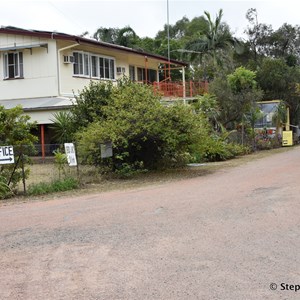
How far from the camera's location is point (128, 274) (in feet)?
19.4

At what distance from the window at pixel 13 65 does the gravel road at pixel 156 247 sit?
15.4 m

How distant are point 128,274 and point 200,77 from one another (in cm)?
4253

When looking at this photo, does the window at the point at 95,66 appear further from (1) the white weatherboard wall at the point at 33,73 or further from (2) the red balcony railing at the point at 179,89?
(2) the red balcony railing at the point at 179,89

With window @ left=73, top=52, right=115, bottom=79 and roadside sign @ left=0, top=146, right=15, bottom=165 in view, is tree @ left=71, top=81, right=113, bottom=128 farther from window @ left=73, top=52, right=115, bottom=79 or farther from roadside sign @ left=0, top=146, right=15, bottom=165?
window @ left=73, top=52, right=115, bottom=79

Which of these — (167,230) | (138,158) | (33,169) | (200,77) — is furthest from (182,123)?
(200,77)

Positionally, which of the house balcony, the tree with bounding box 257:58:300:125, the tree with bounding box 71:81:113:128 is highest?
the tree with bounding box 257:58:300:125

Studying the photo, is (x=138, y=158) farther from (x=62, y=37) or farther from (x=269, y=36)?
(x=269, y=36)

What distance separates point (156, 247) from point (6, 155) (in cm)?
790

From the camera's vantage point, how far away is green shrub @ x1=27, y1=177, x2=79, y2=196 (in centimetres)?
1412

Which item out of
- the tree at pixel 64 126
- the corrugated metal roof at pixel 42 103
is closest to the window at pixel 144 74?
the corrugated metal roof at pixel 42 103

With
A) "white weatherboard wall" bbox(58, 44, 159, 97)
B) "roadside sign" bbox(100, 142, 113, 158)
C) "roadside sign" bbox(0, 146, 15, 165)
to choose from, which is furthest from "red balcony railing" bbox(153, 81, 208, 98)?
"roadside sign" bbox(0, 146, 15, 165)

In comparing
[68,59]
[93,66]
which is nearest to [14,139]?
[68,59]

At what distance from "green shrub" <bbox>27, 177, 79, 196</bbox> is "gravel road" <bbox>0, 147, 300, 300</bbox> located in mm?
1647

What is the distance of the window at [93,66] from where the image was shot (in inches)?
1046
